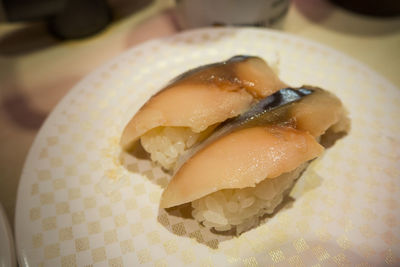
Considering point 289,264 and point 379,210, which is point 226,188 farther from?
point 379,210

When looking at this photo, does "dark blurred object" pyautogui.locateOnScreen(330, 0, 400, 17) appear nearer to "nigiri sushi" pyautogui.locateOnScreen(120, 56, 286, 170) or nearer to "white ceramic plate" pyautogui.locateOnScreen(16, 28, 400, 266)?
"white ceramic plate" pyautogui.locateOnScreen(16, 28, 400, 266)

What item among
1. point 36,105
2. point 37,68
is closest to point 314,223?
point 36,105

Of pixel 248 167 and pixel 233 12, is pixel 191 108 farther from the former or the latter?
pixel 233 12

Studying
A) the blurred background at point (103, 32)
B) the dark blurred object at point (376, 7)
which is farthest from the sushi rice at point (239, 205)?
the dark blurred object at point (376, 7)

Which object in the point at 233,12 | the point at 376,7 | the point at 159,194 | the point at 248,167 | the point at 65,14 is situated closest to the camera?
the point at 248,167

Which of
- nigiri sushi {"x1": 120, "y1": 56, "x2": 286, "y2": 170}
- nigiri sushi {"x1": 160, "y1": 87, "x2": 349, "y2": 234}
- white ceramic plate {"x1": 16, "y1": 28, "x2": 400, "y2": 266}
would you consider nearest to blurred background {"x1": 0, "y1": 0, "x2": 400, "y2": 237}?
white ceramic plate {"x1": 16, "y1": 28, "x2": 400, "y2": 266}

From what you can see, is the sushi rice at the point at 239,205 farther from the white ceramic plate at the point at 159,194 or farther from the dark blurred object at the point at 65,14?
the dark blurred object at the point at 65,14

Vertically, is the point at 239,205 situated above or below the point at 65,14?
below

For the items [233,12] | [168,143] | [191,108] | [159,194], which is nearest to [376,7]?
[233,12]

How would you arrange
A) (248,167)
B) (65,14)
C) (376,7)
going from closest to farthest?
1. (248,167)
2. (65,14)
3. (376,7)
